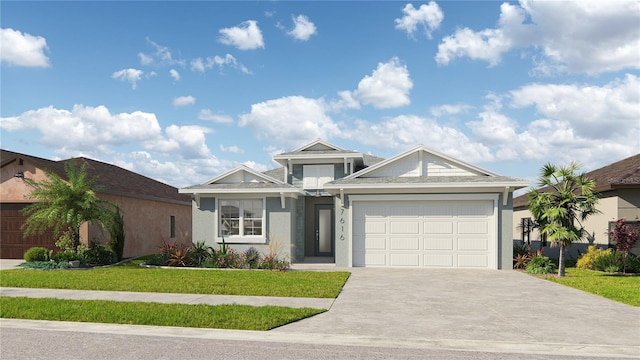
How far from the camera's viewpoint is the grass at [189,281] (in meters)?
12.4

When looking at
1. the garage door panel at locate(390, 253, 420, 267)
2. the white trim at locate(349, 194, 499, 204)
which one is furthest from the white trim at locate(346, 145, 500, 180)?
the garage door panel at locate(390, 253, 420, 267)

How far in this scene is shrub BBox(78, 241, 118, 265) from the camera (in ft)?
62.8

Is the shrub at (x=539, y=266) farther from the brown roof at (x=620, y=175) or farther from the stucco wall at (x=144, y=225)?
the stucco wall at (x=144, y=225)

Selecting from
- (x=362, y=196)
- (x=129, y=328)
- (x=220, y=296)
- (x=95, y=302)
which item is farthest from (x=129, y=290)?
(x=362, y=196)

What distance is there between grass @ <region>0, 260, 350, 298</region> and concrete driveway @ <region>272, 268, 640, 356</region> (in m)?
1.17

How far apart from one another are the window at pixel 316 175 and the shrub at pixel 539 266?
9098 mm

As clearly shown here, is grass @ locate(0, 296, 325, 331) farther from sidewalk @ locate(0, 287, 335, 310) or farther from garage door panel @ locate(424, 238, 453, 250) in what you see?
garage door panel @ locate(424, 238, 453, 250)

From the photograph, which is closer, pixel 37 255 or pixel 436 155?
pixel 436 155

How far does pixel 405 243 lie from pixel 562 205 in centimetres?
575

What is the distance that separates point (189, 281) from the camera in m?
14.1

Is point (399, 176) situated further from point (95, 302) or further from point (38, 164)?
point (38, 164)

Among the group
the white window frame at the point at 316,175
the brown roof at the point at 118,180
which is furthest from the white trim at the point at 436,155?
the brown roof at the point at 118,180

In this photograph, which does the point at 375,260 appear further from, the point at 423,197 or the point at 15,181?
the point at 15,181

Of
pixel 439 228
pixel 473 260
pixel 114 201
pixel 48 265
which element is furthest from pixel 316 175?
pixel 48 265
